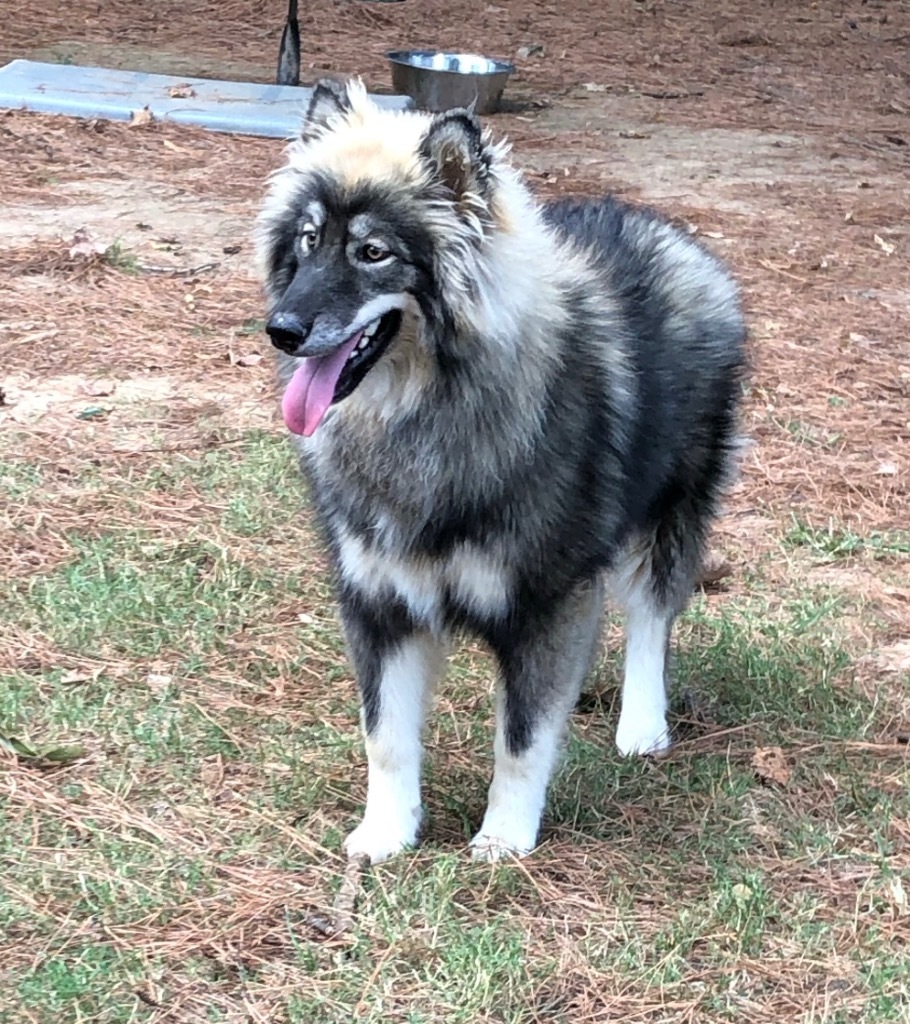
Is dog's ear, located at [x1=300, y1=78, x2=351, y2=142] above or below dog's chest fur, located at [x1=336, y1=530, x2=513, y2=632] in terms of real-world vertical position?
above

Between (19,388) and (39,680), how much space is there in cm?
217

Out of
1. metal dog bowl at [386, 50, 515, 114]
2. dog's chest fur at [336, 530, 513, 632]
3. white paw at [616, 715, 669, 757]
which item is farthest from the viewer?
metal dog bowl at [386, 50, 515, 114]

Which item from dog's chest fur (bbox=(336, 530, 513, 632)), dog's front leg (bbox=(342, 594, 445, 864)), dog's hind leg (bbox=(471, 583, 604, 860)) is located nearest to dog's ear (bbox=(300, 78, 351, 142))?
dog's chest fur (bbox=(336, 530, 513, 632))

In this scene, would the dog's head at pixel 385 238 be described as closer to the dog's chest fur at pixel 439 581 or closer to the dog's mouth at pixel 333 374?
the dog's mouth at pixel 333 374

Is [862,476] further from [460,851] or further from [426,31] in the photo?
[426,31]

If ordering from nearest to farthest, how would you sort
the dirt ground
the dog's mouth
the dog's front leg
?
the dog's mouth
the dog's front leg
the dirt ground

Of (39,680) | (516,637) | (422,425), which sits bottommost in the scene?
(39,680)

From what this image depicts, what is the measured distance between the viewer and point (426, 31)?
1326 centimetres

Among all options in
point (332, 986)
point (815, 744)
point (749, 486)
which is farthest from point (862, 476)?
point (332, 986)

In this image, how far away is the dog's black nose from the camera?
266cm

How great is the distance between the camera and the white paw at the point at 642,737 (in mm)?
3688

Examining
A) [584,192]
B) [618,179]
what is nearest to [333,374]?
[584,192]

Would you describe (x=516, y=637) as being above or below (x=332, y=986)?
above

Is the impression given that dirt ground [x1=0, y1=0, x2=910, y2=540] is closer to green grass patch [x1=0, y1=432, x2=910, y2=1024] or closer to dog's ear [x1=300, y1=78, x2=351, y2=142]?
green grass patch [x1=0, y1=432, x2=910, y2=1024]
